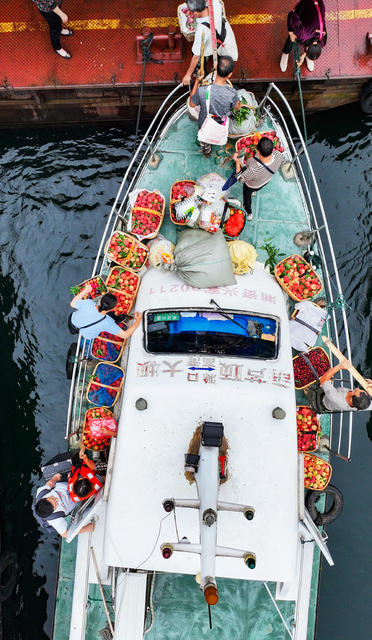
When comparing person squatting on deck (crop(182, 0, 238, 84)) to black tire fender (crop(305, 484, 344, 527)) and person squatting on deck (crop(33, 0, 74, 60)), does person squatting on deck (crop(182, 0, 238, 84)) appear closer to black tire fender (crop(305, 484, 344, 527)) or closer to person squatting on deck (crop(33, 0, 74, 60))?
person squatting on deck (crop(33, 0, 74, 60))

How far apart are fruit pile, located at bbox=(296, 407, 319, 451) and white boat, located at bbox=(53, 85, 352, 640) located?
1.20m

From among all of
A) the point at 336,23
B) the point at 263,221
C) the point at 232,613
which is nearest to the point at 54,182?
the point at 263,221

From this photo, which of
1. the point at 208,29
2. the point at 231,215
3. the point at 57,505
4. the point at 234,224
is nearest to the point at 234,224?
the point at 234,224

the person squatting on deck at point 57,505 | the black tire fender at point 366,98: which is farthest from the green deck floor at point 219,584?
the black tire fender at point 366,98

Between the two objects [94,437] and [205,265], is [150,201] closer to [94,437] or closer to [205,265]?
[205,265]

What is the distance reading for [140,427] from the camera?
16.7 feet

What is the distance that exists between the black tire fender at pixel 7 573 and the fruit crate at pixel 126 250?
228 inches

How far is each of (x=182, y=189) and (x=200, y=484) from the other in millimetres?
4251

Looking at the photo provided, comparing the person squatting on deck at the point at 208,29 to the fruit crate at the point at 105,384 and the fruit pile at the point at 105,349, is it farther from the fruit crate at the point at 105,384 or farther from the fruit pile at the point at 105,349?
the fruit crate at the point at 105,384

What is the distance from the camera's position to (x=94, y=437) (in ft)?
20.5

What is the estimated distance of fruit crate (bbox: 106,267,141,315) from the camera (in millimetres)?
6457

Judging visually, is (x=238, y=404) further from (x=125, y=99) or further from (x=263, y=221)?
(x=125, y=99)

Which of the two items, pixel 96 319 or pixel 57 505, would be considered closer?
pixel 57 505

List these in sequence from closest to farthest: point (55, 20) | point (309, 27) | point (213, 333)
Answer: point (213, 333) < point (309, 27) < point (55, 20)
